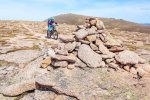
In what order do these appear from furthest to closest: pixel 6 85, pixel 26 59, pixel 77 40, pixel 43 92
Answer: pixel 26 59
pixel 77 40
pixel 6 85
pixel 43 92

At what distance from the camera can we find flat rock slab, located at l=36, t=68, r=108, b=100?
2497 cm

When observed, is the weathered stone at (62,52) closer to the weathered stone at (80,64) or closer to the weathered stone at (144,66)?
the weathered stone at (80,64)

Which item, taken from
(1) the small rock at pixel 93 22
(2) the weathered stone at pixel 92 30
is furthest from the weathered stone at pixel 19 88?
(1) the small rock at pixel 93 22

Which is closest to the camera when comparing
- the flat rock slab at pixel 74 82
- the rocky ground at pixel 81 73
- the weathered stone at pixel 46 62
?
the flat rock slab at pixel 74 82

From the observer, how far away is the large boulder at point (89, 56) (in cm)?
2805

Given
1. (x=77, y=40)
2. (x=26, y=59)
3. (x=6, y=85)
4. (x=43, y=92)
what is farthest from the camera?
(x=26, y=59)

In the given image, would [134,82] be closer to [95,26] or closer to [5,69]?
[95,26]

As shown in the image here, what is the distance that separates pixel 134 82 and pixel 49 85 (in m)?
7.85

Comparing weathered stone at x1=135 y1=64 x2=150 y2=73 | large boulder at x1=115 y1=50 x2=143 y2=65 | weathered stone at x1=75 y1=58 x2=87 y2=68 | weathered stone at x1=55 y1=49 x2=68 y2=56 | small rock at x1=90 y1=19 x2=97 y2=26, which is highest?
small rock at x1=90 y1=19 x2=97 y2=26

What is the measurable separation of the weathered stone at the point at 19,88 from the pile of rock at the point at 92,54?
2.97m

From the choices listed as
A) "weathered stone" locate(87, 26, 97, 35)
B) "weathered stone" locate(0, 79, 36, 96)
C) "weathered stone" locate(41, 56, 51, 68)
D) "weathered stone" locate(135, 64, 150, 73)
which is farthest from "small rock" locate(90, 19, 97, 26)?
"weathered stone" locate(0, 79, 36, 96)

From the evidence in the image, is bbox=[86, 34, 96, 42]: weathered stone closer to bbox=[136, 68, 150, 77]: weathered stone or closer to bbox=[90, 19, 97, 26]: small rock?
bbox=[90, 19, 97, 26]: small rock

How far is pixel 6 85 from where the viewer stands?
91.2 feet

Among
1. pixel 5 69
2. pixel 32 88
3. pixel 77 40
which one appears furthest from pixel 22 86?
pixel 77 40
